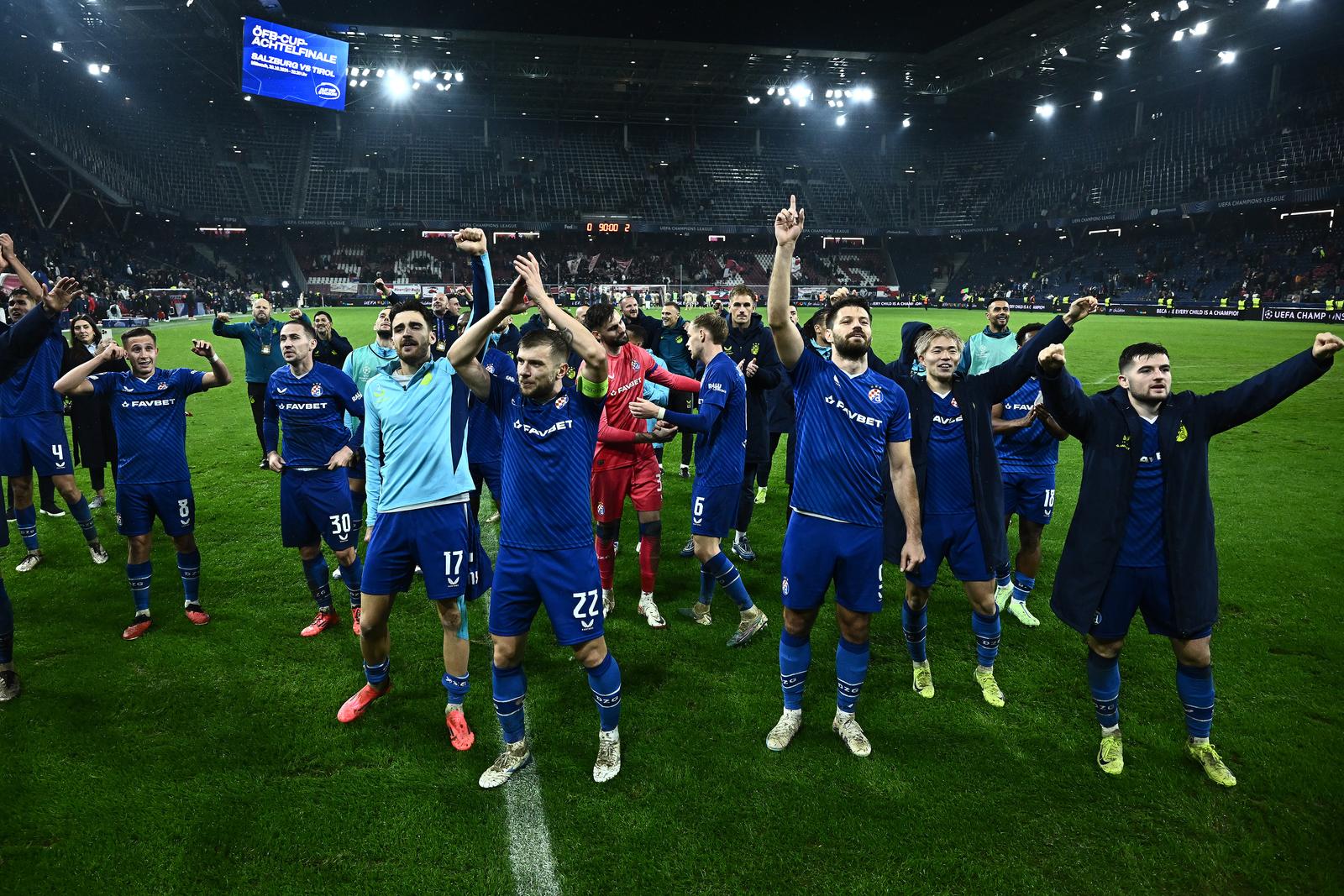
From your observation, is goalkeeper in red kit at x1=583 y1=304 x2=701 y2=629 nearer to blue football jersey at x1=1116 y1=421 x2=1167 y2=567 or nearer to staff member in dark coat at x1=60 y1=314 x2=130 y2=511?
blue football jersey at x1=1116 y1=421 x2=1167 y2=567

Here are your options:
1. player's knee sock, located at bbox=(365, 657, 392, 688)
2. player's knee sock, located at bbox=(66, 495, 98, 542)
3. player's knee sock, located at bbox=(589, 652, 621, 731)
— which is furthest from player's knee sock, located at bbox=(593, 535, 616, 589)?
player's knee sock, located at bbox=(66, 495, 98, 542)

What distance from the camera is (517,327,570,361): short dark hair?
396 cm

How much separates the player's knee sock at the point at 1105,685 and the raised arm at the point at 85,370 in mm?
7715

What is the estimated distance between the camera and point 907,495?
4402mm

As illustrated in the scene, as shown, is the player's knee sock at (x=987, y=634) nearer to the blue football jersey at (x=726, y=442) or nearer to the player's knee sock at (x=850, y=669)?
the player's knee sock at (x=850, y=669)

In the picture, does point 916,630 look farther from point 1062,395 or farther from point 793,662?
point 1062,395

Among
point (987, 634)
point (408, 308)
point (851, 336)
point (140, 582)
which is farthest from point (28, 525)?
point (987, 634)

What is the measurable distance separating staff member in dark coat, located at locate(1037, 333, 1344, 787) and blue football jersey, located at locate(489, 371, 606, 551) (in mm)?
2753

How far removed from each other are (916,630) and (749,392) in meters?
3.50

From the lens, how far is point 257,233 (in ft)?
181

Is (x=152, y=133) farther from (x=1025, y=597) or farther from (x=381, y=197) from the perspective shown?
(x=1025, y=597)

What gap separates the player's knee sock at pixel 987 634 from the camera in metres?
5.04

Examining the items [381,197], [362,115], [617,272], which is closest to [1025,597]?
[617,272]

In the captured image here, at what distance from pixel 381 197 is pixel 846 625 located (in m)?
60.4
